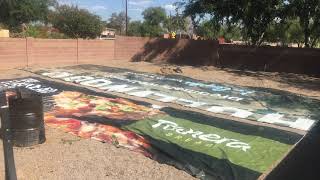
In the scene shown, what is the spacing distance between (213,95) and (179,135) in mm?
5345

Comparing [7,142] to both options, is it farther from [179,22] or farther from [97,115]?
[179,22]

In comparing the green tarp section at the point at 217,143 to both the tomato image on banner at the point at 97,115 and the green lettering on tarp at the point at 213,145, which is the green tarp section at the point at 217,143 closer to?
the green lettering on tarp at the point at 213,145

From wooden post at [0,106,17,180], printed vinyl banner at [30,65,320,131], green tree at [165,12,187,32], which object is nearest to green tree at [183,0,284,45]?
green tree at [165,12,187,32]

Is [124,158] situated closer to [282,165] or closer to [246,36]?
[282,165]

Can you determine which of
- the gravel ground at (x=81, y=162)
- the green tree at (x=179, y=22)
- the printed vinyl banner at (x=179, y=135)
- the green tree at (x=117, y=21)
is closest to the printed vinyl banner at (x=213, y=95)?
the printed vinyl banner at (x=179, y=135)

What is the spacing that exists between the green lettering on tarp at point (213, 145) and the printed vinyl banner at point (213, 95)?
1.80 metres

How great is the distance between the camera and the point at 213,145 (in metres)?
6.94

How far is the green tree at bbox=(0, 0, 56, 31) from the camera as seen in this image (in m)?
43.0

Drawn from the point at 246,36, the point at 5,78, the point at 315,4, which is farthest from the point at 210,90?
the point at 246,36

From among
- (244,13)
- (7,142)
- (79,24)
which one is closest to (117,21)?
(79,24)

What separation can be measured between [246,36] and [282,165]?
1903cm

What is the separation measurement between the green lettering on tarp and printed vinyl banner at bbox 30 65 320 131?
1.80 metres

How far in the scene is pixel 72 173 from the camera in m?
5.40

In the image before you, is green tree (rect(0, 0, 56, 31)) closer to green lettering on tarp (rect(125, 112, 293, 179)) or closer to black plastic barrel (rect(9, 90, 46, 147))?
green lettering on tarp (rect(125, 112, 293, 179))
